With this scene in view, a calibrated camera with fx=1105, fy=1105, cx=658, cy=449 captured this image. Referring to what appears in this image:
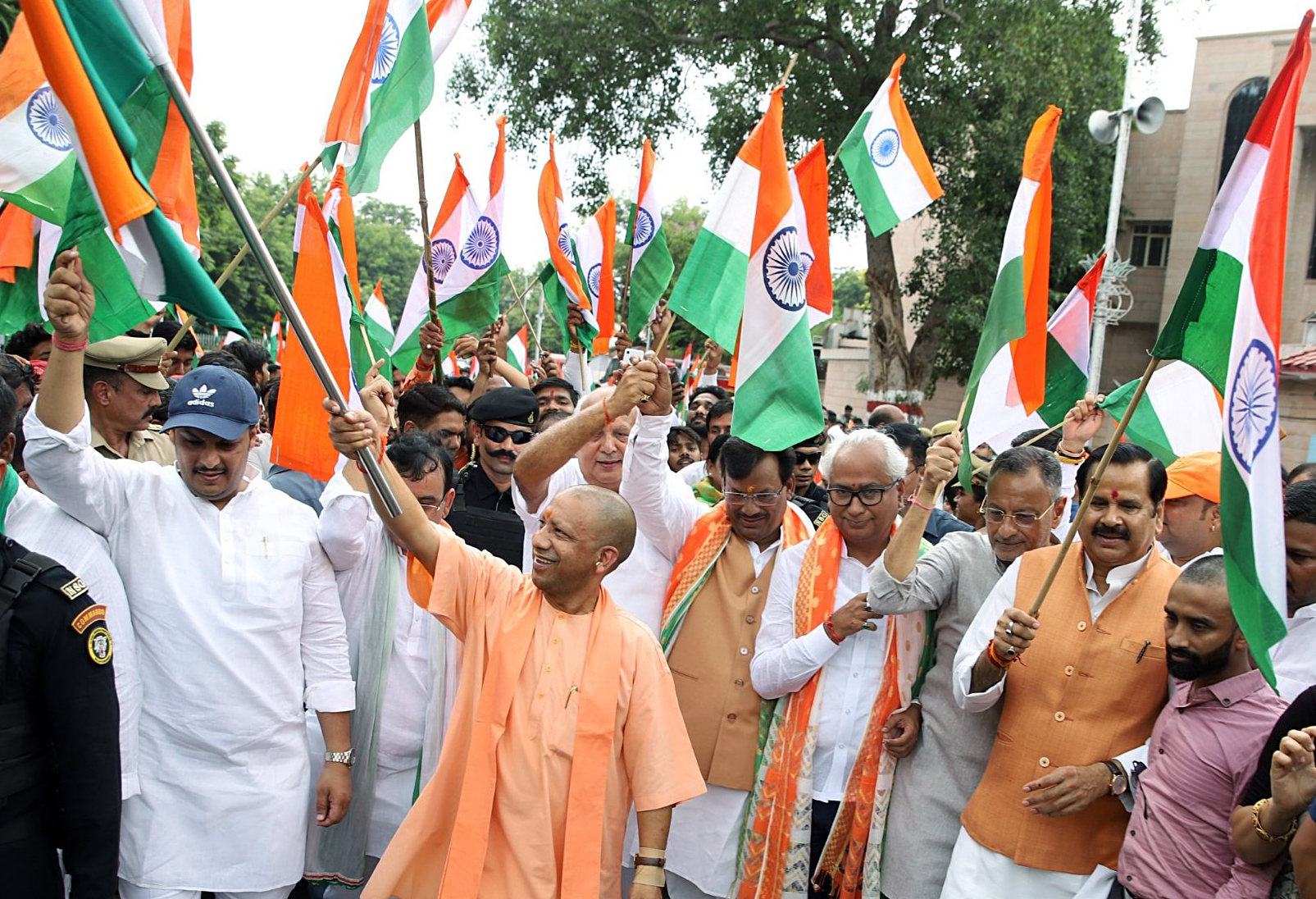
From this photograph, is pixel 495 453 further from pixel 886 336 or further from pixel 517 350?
pixel 886 336

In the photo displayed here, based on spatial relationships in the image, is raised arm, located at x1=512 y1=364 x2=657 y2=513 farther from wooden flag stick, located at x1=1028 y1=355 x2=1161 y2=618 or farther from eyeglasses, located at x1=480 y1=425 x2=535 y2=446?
wooden flag stick, located at x1=1028 y1=355 x2=1161 y2=618

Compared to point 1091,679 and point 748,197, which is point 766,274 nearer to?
point 748,197

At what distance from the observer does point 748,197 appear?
14.1ft

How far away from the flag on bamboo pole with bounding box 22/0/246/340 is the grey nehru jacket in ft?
7.15

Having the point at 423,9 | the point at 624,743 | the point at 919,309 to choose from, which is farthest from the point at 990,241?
the point at 624,743

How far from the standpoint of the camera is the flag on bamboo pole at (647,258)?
642cm

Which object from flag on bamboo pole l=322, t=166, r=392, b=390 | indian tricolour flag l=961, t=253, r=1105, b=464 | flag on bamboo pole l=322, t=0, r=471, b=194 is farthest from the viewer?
flag on bamboo pole l=322, t=166, r=392, b=390

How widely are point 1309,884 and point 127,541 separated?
10.4 feet

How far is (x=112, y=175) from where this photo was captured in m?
2.50

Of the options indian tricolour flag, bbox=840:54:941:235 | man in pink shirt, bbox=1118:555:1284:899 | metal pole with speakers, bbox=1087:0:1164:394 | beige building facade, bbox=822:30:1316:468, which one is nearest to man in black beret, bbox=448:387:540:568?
indian tricolour flag, bbox=840:54:941:235

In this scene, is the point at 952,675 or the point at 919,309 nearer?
the point at 952,675

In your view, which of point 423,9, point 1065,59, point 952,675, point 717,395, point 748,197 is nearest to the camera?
point 952,675

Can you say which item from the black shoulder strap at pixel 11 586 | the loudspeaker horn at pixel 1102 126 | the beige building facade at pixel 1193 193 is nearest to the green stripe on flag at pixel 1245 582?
the black shoulder strap at pixel 11 586

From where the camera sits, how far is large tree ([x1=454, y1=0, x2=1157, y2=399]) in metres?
17.0
